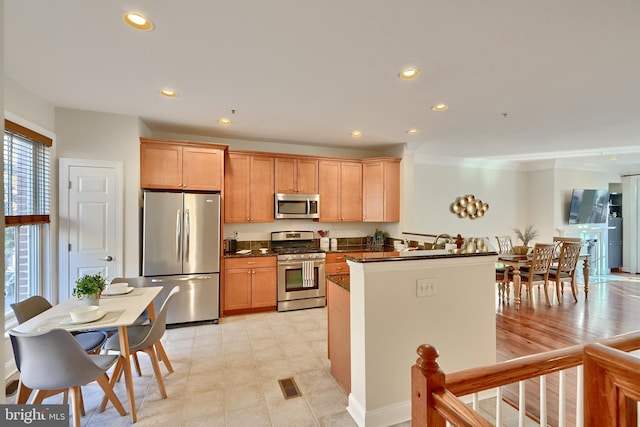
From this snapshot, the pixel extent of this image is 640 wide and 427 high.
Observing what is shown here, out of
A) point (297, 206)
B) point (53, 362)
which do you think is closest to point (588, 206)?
point (297, 206)

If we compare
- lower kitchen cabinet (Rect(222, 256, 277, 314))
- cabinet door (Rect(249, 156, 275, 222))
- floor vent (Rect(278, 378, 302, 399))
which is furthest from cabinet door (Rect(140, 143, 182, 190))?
floor vent (Rect(278, 378, 302, 399))

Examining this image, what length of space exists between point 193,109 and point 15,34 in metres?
1.51

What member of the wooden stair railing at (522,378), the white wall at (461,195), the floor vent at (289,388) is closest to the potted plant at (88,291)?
the floor vent at (289,388)

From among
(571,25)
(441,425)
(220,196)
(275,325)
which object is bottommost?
(275,325)

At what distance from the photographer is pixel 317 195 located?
190 inches

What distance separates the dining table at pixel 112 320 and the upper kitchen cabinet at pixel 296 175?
2.67m

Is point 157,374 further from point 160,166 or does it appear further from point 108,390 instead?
point 160,166

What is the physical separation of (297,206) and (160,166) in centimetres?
206

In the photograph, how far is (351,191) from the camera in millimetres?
5055

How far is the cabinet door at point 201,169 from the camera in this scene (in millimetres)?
3869

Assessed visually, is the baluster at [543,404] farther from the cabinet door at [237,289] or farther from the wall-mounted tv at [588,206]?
the wall-mounted tv at [588,206]

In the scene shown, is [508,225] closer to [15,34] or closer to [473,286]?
[473,286]

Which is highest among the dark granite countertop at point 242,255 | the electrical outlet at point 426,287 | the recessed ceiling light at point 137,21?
the recessed ceiling light at point 137,21

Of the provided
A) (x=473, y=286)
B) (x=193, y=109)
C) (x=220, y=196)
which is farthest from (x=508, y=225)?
(x=193, y=109)
